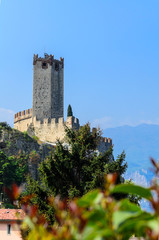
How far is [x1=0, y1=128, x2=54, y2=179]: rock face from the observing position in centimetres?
5659

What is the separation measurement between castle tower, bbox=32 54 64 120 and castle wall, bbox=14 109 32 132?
5.79 feet

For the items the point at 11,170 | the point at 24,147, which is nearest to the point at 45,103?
the point at 24,147

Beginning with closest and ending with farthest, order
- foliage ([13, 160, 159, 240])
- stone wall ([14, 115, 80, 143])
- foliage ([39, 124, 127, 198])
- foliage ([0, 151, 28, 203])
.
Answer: foliage ([13, 160, 159, 240])
foliage ([39, 124, 127, 198])
foliage ([0, 151, 28, 203])
stone wall ([14, 115, 80, 143])

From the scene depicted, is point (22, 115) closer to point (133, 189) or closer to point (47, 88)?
point (47, 88)

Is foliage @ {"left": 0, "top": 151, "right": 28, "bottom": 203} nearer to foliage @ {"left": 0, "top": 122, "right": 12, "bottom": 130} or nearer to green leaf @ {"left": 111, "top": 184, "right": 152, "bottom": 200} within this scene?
foliage @ {"left": 0, "top": 122, "right": 12, "bottom": 130}

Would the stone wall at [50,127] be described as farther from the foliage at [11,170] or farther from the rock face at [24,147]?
the foliage at [11,170]

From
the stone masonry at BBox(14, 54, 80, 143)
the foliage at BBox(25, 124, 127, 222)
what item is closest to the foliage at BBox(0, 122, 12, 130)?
the stone masonry at BBox(14, 54, 80, 143)

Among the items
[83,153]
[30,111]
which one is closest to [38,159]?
[30,111]

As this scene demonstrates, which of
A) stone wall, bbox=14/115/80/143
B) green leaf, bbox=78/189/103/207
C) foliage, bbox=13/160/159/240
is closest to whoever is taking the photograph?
foliage, bbox=13/160/159/240

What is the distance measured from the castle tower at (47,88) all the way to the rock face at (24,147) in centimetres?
723

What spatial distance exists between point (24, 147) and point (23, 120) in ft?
38.4

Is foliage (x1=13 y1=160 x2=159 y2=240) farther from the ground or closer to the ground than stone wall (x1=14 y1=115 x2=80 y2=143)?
closer to the ground

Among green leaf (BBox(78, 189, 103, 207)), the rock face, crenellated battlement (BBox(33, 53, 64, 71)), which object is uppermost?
crenellated battlement (BBox(33, 53, 64, 71))

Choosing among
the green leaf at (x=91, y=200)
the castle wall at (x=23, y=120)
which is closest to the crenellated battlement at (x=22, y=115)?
the castle wall at (x=23, y=120)
